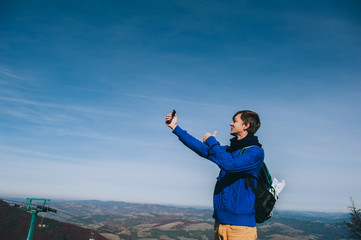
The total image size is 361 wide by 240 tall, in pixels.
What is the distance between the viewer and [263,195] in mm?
3068

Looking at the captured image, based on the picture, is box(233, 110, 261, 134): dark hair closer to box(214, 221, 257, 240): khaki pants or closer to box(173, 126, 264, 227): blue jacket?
box(173, 126, 264, 227): blue jacket

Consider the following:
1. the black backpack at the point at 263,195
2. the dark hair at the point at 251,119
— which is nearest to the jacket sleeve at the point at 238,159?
the black backpack at the point at 263,195

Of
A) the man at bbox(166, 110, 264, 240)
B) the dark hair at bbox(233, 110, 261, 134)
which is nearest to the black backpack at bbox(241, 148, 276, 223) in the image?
the man at bbox(166, 110, 264, 240)

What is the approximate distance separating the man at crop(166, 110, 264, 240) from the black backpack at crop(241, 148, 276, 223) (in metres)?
0.07

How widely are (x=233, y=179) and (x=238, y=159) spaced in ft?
1.39

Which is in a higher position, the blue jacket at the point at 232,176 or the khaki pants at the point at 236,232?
the blue jacket at the point at 232,176

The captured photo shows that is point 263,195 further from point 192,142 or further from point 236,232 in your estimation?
point 192,142

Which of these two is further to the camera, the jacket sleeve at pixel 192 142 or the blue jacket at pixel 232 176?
the jacket sleeve at pixel 192 142

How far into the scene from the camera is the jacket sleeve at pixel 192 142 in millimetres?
3118

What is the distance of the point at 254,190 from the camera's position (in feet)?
10.0

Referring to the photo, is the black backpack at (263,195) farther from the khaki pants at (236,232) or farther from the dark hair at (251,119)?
the dark hair at (251,119)

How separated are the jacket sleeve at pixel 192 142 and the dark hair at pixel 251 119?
890mm

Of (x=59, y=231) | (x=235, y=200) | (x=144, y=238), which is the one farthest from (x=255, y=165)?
(x=144, y=238)

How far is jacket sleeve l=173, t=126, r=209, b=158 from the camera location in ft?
10.2
